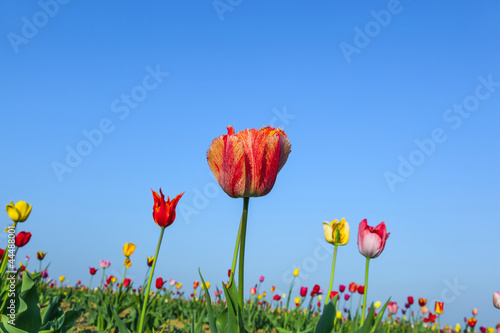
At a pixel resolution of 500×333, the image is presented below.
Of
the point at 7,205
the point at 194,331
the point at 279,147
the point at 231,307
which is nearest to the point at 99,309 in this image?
the point at 7,205

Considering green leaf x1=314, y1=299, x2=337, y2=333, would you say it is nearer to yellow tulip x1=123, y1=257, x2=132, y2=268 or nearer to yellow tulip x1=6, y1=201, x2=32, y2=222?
yellow tulip x1=6, y1=201, x2=32, y2=222

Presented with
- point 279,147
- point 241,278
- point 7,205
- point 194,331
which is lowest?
point 194,331

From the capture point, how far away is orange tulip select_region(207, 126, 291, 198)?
1.57 metres

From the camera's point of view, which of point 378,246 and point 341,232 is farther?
point 341,232

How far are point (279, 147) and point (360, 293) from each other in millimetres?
4539

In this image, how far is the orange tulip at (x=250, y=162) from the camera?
1.57 metres

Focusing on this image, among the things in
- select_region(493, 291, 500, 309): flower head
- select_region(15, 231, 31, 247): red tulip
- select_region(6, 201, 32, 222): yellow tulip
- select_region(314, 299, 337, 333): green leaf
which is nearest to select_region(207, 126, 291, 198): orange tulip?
select_region(314, 299, 337, 333): green leaf

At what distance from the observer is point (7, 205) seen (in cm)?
311

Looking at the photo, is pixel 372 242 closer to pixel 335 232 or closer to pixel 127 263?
pixel 335 232

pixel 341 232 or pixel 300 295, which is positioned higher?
pixel 341 232

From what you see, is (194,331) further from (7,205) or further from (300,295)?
(300,295)

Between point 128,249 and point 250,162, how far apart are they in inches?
135

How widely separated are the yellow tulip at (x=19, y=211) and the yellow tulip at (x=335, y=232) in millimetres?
2207

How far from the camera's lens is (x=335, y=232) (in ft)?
9.00
